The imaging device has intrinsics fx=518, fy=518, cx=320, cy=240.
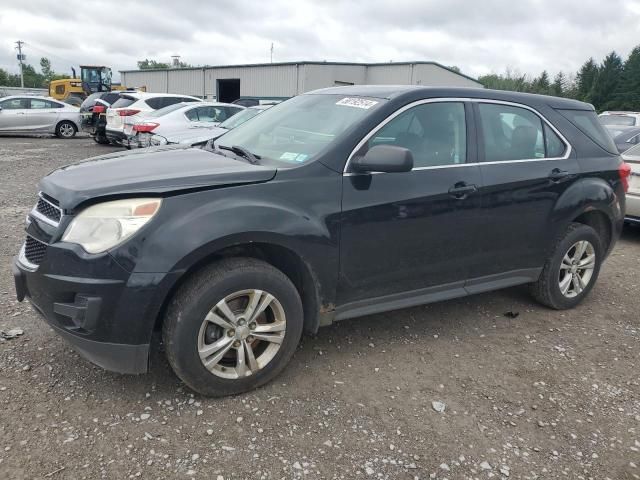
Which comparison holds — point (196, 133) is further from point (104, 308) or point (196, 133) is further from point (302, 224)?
point (104, 308)

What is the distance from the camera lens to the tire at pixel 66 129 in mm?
17827

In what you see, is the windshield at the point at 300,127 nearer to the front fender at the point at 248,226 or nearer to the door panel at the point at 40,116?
the front fender at the point at 248,226

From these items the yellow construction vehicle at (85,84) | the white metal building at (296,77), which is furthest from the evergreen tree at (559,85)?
the yellow construction vehicle at (85,84)

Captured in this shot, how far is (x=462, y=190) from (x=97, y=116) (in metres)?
15.5

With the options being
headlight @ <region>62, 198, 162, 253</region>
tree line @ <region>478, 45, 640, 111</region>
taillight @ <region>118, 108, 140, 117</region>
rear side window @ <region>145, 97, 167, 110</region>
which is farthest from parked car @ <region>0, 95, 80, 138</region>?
tree line @ <region>478, 45, 640, 111</region>

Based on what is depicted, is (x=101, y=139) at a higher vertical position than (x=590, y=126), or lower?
lower

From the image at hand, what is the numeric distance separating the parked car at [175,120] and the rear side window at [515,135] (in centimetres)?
805

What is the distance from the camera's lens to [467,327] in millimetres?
4062

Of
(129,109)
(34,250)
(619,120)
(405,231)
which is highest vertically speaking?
(619,120)

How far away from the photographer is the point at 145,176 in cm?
281

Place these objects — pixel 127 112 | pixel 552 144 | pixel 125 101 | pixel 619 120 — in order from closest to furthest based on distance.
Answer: pixel 552 144
pixel 127 112
pixel 125 101
pixel 619 120

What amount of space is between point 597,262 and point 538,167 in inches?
49.2

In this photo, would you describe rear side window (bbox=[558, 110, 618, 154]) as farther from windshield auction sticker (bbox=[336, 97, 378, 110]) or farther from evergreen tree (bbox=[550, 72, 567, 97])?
evergreen tree (bbox=[550, 72, 567, 97])

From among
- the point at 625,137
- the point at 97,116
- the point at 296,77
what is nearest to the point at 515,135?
the point at 625,137
